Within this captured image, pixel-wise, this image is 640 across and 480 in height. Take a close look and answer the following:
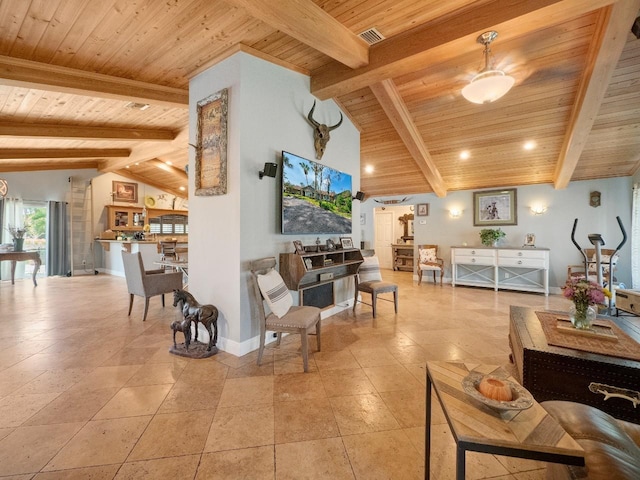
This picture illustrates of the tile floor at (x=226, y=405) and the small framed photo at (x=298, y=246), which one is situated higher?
the small framed photo at (x=298, y=246)

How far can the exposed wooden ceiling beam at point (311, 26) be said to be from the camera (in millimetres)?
2175

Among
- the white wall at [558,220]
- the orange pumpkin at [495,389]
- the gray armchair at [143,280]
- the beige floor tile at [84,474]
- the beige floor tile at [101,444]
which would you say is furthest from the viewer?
the white wall at [558,220]

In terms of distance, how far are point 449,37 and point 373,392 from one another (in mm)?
3340

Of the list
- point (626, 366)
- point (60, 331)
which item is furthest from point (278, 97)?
point (60, 331)

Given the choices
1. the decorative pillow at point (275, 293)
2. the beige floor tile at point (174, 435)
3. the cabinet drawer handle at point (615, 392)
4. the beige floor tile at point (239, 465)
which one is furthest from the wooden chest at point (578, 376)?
the beige floor tile at point (174, 435)

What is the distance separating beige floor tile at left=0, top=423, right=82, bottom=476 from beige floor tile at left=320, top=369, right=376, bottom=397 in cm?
172

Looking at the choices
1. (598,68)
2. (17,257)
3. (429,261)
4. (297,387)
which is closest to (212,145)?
(297,387)

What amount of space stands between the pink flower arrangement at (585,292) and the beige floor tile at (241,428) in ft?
7.60

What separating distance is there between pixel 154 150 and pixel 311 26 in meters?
5.52

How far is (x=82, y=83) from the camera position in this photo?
3156mm

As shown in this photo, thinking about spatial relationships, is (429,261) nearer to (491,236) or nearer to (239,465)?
(491,236)

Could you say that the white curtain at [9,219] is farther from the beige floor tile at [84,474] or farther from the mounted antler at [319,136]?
the beige floor tile at [84,474]

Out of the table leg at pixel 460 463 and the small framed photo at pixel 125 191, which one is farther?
the small framed photo at pixel 125 191

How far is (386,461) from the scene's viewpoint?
1559mm
